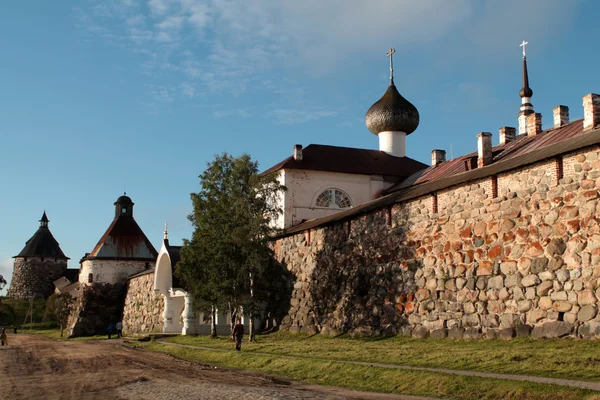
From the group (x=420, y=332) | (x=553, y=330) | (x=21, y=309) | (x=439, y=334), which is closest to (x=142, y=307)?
(x=420, y=332)

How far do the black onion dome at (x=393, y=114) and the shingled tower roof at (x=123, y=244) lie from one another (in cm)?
1664

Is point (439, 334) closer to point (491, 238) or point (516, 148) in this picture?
point (491, 238)

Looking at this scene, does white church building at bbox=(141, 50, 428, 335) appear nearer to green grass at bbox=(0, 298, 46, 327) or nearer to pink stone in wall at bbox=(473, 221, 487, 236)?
pink stone in wall at bbox=(473, 221, 487, 236)

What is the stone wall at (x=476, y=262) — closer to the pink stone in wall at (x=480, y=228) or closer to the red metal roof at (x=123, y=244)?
the pink stone in wall at (x=480, y=228)

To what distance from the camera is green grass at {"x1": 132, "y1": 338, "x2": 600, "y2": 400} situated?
8930 mm

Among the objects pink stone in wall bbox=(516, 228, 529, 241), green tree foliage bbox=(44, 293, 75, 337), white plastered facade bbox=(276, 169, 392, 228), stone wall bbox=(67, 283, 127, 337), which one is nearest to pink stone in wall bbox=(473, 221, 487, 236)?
pink stone in wall bbox=(516, 228, 529, 241)

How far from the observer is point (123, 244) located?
137 ft

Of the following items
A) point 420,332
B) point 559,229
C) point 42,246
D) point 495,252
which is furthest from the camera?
point 42,246

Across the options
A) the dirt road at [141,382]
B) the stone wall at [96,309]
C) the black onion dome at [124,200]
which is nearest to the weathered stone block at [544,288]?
the dirt road at [141,382]

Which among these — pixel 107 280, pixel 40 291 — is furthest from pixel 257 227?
pixel 40 291

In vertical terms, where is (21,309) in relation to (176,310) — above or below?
below

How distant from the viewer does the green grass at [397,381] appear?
29.3ft

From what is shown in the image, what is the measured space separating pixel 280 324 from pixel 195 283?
11.7 ft

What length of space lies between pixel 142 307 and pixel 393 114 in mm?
16316
